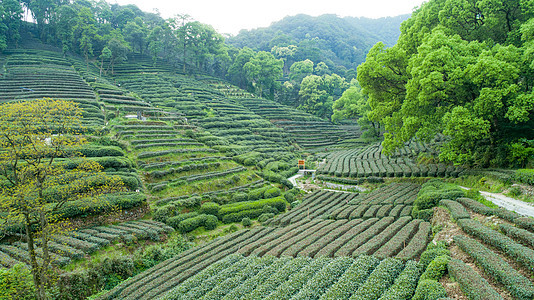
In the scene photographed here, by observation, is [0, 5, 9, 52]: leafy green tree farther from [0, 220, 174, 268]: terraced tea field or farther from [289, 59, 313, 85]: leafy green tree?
[289, 59, 313, 85]: leafy green tree

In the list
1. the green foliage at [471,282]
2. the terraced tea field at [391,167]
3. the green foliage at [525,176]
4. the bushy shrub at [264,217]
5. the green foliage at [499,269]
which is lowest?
the bushy shrub at [264,217]

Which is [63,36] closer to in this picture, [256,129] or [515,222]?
[256,129]

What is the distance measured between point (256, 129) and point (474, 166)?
3673cm

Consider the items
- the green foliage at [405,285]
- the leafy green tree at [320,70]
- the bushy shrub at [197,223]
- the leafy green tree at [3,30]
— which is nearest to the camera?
the green foliage at [405,285]

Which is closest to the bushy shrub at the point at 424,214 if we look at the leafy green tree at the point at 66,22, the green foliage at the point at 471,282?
the green foliage at the point at 471,282

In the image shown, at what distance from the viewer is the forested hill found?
124m

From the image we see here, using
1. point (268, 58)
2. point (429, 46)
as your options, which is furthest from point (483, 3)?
point (268, 58)

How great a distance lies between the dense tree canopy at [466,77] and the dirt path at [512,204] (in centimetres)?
419

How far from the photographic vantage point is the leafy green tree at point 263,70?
78.5 meters

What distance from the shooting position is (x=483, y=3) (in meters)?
18.5

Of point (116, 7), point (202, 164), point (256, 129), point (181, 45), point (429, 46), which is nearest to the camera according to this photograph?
point (429, 46)

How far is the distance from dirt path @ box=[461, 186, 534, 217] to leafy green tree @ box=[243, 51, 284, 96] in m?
70.1

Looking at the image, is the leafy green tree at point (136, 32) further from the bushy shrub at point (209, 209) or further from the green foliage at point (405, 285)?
the green foliage at point (405, 285)

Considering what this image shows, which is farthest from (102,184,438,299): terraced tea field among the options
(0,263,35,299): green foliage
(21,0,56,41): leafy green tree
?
(21,0,56,41): leafy green tree
